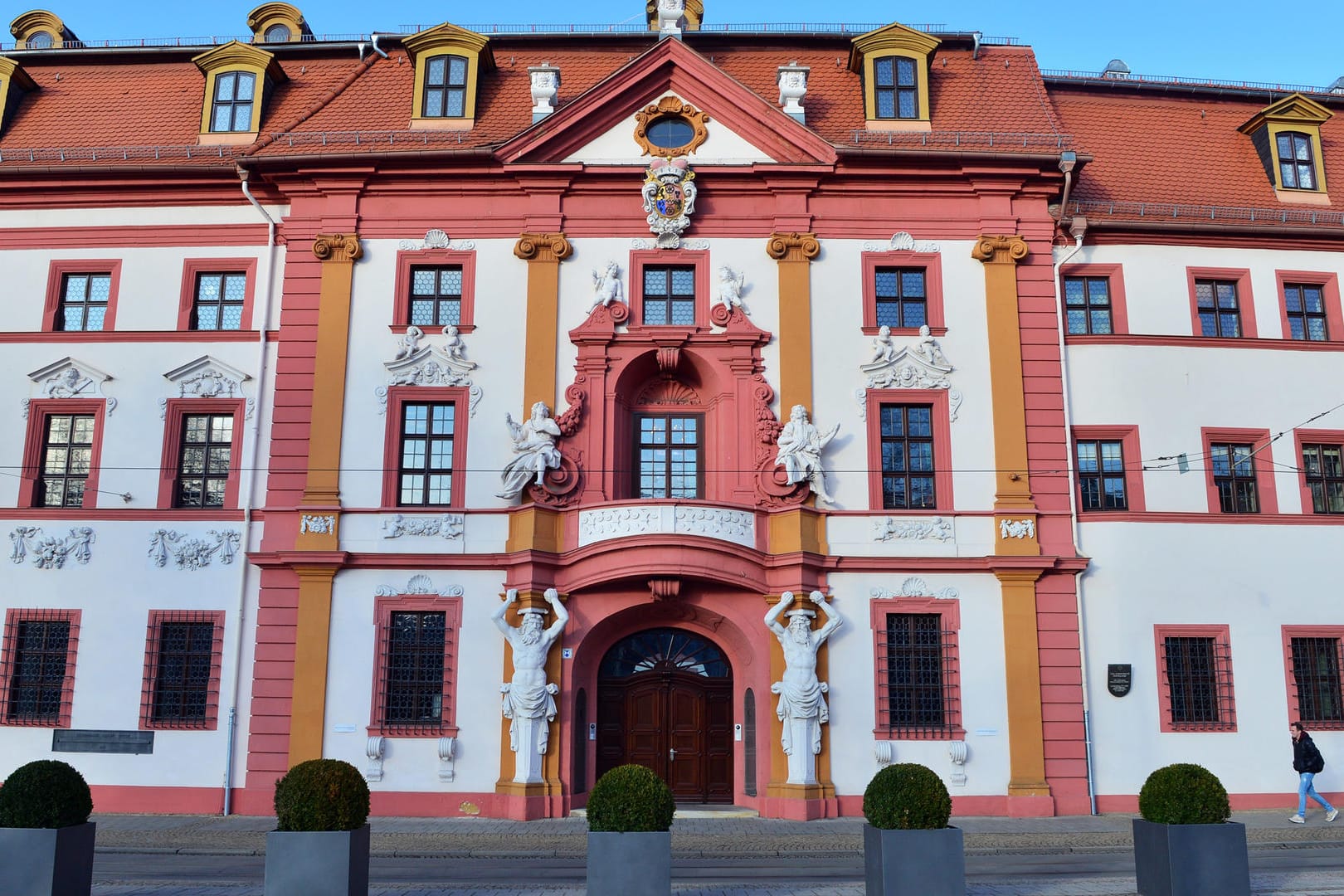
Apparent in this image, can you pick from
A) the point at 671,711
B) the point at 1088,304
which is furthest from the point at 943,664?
the point at 1088,304

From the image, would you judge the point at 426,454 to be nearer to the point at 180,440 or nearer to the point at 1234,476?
the point at 180,440

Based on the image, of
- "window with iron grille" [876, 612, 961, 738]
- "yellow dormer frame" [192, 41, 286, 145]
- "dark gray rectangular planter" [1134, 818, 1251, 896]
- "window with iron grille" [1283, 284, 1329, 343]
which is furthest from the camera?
"yellow dormer frame" [192, 41, 286, 145]

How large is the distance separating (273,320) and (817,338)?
11433mm

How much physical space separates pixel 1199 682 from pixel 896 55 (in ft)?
48.5

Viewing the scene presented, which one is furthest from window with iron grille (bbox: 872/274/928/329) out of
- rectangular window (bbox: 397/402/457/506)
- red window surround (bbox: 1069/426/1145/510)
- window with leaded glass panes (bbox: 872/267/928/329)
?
rectangular window (bbox: 397/402/457/506)

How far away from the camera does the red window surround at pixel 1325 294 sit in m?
26.5

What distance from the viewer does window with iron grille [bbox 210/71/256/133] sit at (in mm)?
27859

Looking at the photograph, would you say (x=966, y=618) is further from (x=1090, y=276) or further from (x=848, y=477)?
(x=1090, y=276)

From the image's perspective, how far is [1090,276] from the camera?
86.7ft

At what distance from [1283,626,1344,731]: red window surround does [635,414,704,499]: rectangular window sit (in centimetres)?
1225

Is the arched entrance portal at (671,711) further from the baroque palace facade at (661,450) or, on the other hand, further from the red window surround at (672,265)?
the red window surround at (672,265)

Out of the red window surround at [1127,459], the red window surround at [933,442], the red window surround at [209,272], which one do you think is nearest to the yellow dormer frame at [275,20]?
the red window surround at [209,272]

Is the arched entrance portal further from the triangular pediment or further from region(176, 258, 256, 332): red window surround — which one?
region(176, 258, 256, 332): red window surround

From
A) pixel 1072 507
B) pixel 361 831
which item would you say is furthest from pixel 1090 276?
pixel 361 831
